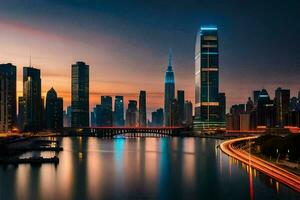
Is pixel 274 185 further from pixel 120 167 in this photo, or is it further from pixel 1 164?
pixel 1 164

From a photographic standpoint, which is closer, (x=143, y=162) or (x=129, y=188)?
(x=129, y=188)

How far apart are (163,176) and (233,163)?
61.7 ft

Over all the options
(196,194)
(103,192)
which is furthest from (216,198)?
(103,192)

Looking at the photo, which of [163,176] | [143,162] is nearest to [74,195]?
[163,176]

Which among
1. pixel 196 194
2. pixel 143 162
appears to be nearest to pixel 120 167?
pixel 143 162

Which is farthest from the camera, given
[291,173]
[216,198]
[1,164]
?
[1,164]

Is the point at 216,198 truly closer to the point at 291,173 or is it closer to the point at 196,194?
the point at 196,194

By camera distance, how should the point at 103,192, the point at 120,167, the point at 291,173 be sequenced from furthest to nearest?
the point at 120,167 < the point at 291,173 < the point at 103,192

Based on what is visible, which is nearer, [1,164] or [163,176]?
[163,176]

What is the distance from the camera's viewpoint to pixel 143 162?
81.9m

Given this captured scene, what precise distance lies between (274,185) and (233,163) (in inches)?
999

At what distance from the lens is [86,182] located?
2303 inches

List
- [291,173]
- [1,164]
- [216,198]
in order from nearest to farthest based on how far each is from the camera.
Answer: [216,198]
[291,173]
[1,164]

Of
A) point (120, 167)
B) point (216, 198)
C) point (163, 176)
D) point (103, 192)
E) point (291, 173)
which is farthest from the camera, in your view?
point (120, 167)
